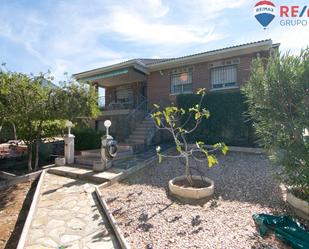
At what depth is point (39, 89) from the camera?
733cm

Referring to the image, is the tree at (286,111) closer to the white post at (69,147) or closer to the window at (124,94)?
the white post at (69,147)

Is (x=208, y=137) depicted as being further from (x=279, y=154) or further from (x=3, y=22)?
(x=3, y=22)

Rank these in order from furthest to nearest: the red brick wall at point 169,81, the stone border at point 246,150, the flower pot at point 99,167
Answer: the red brick wall at point 169,81 → the stone border at point 246,150 → the flower pot at point 99,167

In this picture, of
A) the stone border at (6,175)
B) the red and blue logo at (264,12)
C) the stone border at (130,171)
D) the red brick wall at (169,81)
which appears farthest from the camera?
the red brick wall at (169,81)

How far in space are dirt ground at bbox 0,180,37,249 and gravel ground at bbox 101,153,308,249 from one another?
6.56 feet

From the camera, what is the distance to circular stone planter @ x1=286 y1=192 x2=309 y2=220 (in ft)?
13.6

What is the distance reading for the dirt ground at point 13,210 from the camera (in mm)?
4090

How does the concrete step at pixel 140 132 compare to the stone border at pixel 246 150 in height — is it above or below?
above

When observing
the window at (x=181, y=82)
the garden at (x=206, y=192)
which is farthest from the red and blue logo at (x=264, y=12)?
the garden at (x=206, y=192)

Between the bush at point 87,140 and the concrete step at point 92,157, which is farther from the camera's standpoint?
the bush at point 87,140

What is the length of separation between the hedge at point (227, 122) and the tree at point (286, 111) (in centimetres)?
437

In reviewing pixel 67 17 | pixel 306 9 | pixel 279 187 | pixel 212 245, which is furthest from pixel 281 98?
pixel 67 17

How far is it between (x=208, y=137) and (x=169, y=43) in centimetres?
593

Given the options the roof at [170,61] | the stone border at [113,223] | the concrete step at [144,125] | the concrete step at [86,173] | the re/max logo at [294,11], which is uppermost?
the re/max logo at [294,11]
